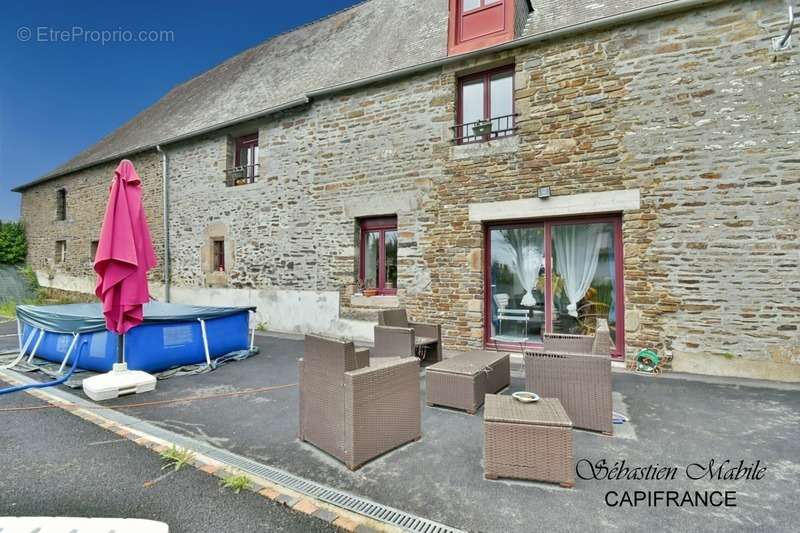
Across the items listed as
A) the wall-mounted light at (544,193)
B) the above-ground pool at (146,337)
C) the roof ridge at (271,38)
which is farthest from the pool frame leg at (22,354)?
the roof ridge at (271,38)

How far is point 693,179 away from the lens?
216 inches

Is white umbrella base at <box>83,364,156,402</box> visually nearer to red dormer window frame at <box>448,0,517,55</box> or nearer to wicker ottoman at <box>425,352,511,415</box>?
wicker ottoman at <box>425,352,511,415</box>

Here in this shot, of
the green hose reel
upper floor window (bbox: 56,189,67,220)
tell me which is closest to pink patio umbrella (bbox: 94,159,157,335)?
the green hose reel

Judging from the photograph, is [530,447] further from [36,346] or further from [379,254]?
[36,346]

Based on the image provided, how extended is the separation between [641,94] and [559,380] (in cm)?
484

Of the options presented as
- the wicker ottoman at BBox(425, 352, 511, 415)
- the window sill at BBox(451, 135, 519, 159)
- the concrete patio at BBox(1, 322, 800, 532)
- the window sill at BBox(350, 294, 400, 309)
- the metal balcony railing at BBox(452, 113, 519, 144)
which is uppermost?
the metal balcony railing at BBox(452, 113, 519, 144)

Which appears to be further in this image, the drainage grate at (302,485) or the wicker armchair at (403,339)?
the wicker armchair at (403,339)

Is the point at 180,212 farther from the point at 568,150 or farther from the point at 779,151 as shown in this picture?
the point at 779,151

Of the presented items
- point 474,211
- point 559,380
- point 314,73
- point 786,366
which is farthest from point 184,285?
point 786,366

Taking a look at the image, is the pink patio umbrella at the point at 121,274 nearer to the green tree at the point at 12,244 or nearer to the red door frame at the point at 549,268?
the red door frame at the point at 549,268

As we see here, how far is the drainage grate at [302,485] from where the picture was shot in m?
2.14

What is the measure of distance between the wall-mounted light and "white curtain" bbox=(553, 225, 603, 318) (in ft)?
1.90

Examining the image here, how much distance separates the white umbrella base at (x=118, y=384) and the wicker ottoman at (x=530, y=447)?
419 centimetres

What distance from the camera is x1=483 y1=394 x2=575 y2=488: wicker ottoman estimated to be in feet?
8.16
